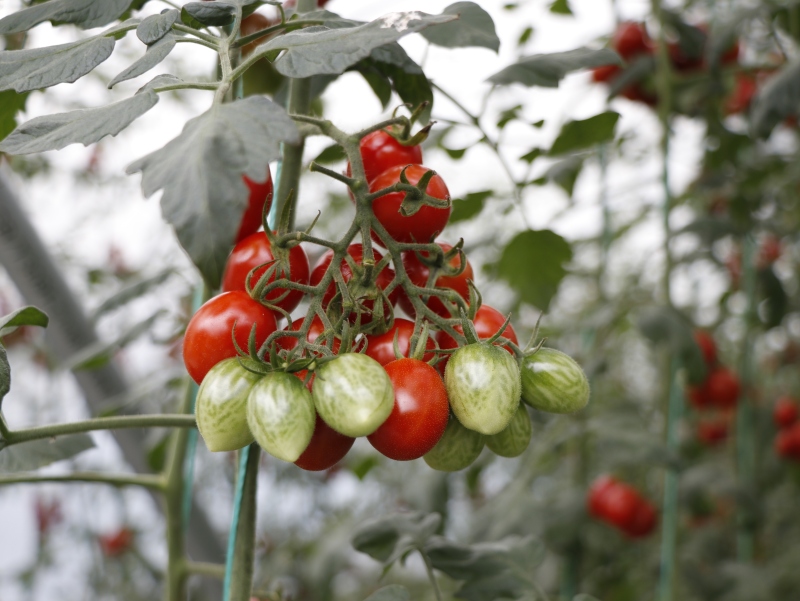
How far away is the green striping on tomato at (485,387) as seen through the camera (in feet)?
1.23

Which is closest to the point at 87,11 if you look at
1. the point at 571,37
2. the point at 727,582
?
the point at 571,37

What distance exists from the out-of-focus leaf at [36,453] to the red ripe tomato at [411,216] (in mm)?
305

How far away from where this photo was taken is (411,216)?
433 millimetres

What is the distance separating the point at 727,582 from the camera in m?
1.29

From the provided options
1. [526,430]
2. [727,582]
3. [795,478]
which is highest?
[526,430]

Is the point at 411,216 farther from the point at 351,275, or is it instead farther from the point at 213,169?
the point at 213,169

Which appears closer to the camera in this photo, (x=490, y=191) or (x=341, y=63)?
(x=341, y=63)

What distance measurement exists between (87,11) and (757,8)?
39.5 inches

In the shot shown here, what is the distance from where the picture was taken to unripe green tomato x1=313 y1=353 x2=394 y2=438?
1.16 ft

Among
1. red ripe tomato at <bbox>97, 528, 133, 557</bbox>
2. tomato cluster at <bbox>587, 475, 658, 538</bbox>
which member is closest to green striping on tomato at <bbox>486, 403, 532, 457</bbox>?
tomato cluster at <bbox>587, 475, 658, 538</bbox>

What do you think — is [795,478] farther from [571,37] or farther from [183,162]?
[183,162]

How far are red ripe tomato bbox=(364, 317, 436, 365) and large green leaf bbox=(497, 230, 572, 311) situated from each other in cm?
35

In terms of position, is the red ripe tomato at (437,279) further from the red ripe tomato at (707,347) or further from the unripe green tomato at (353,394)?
the red ripe tomato at (707,347)

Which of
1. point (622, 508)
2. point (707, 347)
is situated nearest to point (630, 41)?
point (707, 347)
